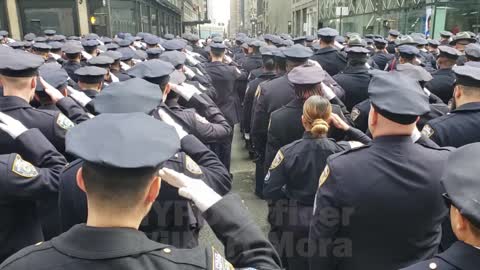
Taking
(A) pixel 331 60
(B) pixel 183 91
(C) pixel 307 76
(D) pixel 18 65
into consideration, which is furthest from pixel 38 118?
(A) pixel 331 60

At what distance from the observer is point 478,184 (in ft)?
4.65

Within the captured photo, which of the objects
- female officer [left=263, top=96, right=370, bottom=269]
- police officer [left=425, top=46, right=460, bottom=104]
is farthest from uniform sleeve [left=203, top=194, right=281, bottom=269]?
police officer [left=425, top=46, right=460, bottom=104]

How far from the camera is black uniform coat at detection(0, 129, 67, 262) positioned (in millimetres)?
2168

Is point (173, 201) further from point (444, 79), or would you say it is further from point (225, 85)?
point (225, 85)

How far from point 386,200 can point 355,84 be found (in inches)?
138

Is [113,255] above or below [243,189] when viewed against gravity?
above

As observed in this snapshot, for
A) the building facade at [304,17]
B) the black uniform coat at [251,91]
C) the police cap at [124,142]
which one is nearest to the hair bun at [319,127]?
the police cap at [124,142]

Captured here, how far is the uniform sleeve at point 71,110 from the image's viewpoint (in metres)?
3.16

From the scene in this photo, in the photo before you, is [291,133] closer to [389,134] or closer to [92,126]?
[389,134]

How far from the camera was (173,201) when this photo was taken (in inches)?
85.6

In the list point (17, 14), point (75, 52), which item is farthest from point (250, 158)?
point (17, 14)

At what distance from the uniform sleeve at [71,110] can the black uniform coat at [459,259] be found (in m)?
2.54

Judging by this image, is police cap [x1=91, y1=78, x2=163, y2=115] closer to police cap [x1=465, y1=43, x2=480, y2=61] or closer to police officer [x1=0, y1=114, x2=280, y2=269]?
police officer [x1=0, y1=114, x2=280, y2=269]

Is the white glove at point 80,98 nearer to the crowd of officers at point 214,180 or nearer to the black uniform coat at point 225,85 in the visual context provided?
the crowd of officers at point 214,180
